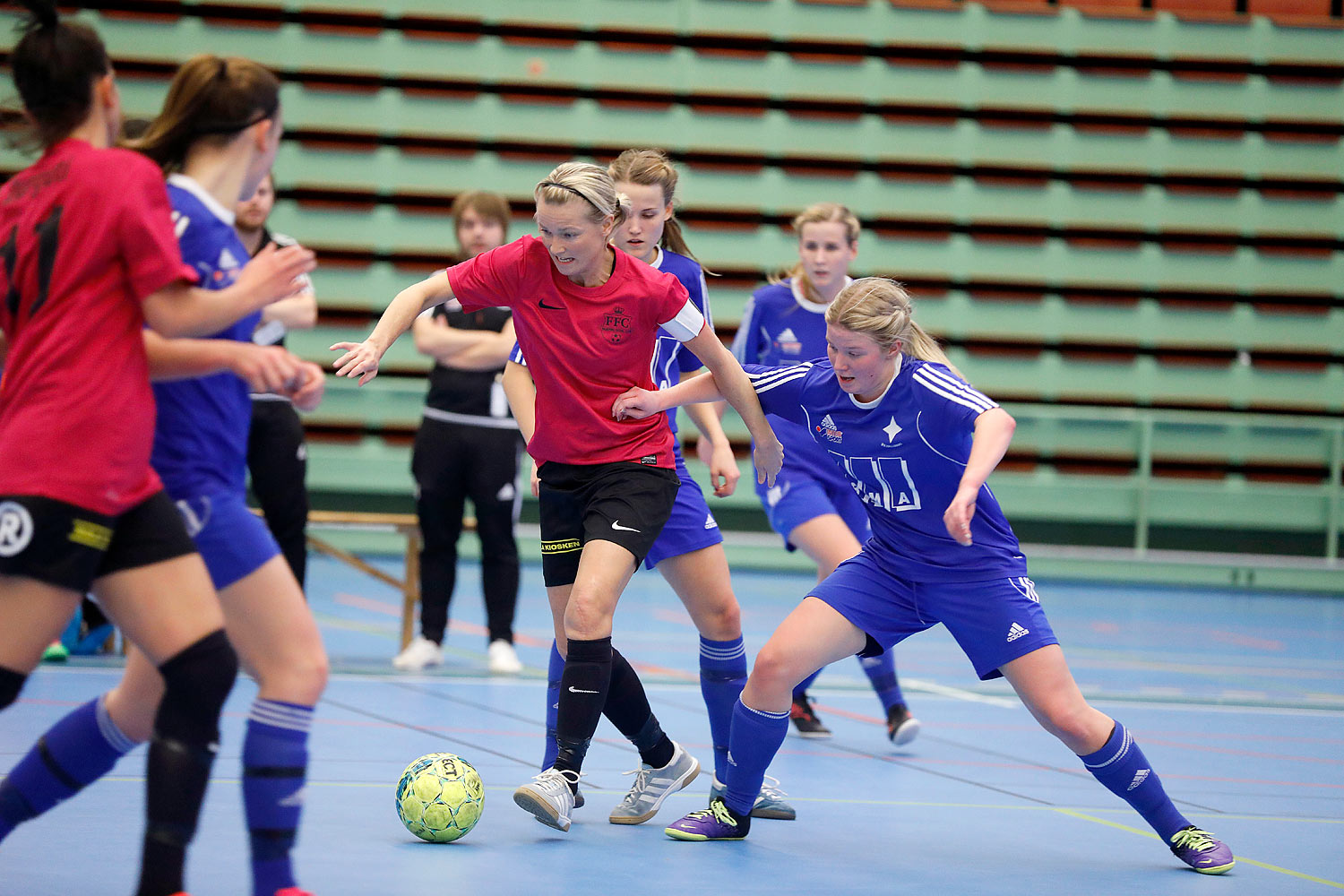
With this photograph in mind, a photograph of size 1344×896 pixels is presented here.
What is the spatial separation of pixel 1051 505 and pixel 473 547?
4.47m

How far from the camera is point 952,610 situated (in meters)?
3.42

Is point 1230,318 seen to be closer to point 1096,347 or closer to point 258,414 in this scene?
point 1096,347

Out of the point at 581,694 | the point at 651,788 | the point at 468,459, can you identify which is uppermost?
the point at 468,459

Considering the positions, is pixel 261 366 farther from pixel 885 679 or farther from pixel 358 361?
pixel 885 679

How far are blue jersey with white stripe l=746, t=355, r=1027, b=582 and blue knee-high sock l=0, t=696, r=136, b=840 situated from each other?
1.86 m

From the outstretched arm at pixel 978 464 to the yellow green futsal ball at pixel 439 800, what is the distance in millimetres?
1315

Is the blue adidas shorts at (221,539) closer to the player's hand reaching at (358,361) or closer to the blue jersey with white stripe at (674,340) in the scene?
the player's hand reaching at (358,361)

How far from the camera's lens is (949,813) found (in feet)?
12.8

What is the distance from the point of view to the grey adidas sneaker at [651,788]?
11.9 ft

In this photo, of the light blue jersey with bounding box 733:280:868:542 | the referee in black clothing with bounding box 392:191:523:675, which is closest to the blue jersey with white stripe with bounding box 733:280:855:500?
the light blue jersey with bounding box 733:280:868:542

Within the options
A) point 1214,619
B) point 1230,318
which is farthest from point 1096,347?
point 1214,619

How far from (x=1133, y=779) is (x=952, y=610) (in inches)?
23.4

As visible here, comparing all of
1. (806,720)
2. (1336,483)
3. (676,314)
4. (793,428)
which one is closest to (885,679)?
(806,720)

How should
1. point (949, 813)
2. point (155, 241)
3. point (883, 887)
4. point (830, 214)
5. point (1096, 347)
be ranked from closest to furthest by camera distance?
point (155, 241), point (883, 887), point (949, 813), point (830, 214), point (1096, 347)
